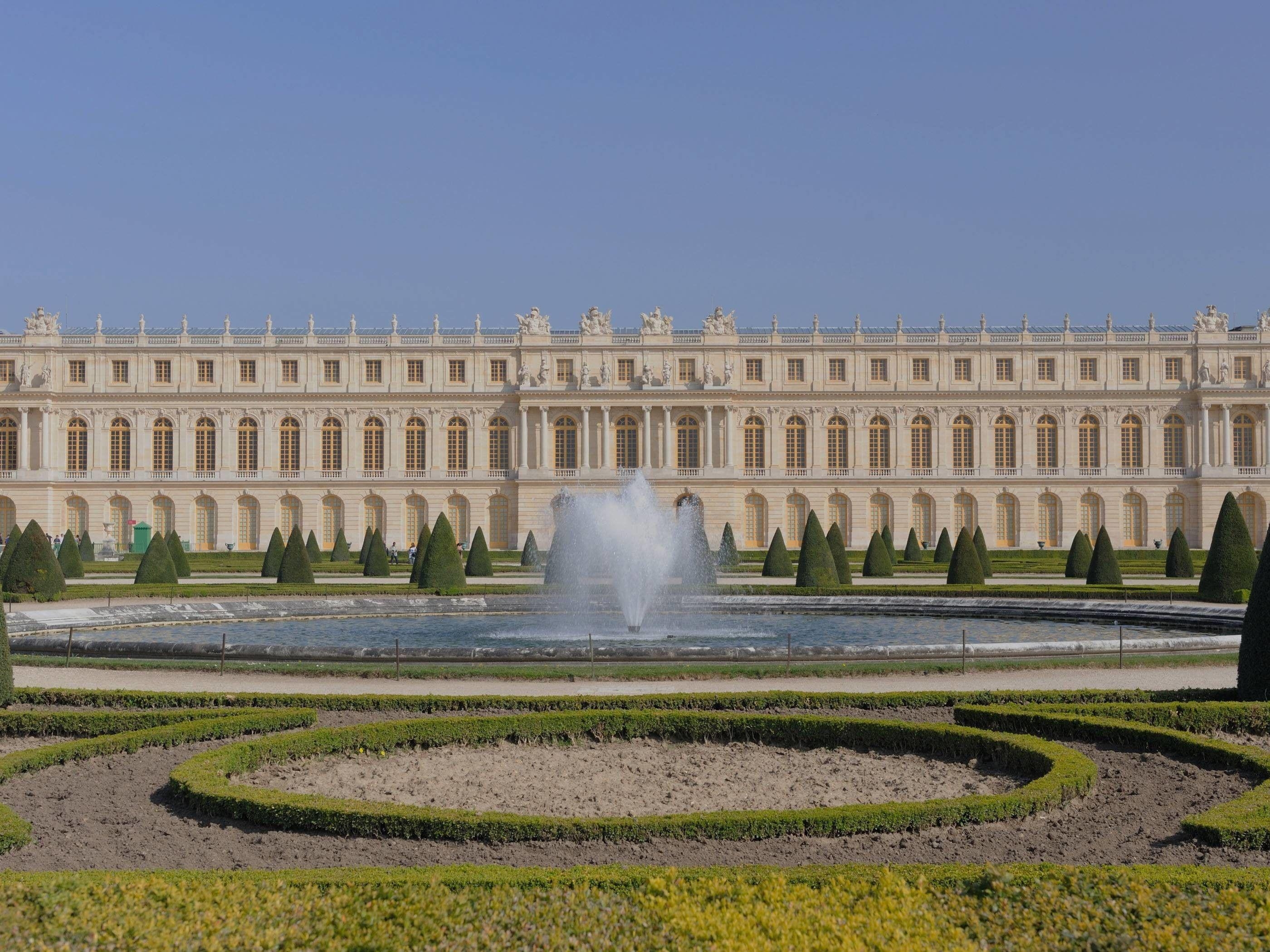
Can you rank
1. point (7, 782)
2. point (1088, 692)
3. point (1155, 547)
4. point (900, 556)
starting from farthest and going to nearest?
point (1155, 547) → point (900, 556) → point (1088, 692) → point (7, 782)

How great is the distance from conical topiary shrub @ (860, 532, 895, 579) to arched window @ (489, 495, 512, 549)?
77.7 feet

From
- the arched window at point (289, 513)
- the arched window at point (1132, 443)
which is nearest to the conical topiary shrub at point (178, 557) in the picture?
the arched window at point (289, 513)

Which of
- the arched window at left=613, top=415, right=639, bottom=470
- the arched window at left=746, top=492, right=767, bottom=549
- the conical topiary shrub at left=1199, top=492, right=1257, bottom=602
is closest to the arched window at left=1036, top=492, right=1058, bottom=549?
the arched window at left=746, top=492, right=767, bottom=549

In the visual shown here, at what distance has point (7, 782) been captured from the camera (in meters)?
9.09

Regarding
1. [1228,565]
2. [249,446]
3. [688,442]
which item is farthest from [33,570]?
[688,442]

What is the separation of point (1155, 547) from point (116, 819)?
5389 cm

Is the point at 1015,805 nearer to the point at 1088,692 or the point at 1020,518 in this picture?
the point at 1088,692

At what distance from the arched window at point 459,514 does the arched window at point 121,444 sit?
1552 centimetres

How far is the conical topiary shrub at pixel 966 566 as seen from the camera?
101ft

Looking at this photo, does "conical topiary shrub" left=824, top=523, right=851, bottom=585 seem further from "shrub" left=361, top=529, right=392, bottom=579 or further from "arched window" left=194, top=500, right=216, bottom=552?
Result: "arched window" left=194, top=500, right=216, bottom=552

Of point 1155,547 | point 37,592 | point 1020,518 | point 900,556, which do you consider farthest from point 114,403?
point 1155,547

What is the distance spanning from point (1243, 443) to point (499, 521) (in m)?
35.8

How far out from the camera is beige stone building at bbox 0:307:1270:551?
184 ft

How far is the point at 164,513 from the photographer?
56.8 metres
